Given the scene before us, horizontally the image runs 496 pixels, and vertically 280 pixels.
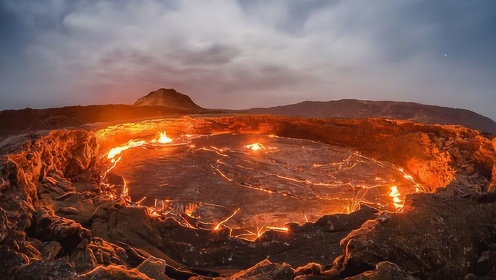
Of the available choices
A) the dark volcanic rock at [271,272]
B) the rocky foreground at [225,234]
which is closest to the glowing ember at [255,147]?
the rocky foreground at [225,234]

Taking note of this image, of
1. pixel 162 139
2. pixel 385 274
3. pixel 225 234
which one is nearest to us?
pixel 385 274

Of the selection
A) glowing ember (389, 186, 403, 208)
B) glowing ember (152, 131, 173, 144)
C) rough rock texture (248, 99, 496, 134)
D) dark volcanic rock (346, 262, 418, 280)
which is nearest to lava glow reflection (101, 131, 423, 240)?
glowing ember (389, 186, 403, 208)

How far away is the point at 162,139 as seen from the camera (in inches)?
426

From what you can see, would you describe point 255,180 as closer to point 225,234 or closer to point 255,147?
point 255,147

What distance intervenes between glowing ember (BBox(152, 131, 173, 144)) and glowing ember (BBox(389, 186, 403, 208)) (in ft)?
21.6

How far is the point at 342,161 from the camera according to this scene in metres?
8.84

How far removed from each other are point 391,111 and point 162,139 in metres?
9.90

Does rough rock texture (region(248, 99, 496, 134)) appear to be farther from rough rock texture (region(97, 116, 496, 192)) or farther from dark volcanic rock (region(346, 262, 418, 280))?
dark volcanic rock (region(346, 262, 418, 280))

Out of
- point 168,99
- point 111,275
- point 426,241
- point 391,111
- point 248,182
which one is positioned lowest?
point 248,182

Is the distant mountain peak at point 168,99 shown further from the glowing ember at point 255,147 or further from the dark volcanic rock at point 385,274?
the dark volcanic rock at point 385,274

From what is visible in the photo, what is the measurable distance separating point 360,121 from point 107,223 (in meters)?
8.36

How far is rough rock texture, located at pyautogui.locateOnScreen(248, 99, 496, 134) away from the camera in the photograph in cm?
1357

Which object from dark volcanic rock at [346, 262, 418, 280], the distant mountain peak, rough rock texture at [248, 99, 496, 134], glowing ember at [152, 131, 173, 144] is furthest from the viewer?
the distant mountain peak

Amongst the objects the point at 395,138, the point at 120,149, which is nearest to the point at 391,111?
the point at 395,138
